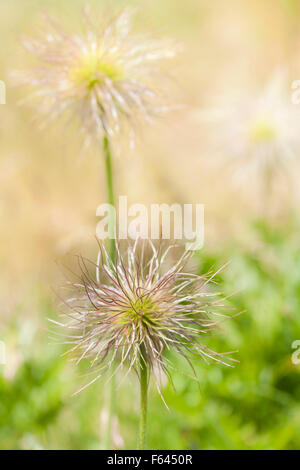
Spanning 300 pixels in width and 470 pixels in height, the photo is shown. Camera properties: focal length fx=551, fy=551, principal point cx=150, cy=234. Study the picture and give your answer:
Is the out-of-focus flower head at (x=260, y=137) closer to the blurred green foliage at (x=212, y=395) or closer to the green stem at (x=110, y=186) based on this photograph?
the blurred green foliage at (x=212, y=395)

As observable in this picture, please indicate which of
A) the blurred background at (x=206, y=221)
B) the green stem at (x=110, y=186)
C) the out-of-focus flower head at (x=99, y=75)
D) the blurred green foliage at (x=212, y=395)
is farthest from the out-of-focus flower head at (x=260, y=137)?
the green stem at (x=110, y=186)

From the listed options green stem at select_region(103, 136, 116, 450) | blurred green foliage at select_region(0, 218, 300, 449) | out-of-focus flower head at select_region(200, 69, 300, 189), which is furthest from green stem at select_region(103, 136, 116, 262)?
out-of-focus flower head at select_region(200, 69, 300, 189)

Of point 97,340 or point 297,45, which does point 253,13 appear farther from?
point 97,340

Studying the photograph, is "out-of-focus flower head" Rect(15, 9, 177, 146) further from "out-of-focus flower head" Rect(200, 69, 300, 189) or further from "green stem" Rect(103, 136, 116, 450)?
"out-of-focus flower head" Rect(200, 69, 300, 189)
